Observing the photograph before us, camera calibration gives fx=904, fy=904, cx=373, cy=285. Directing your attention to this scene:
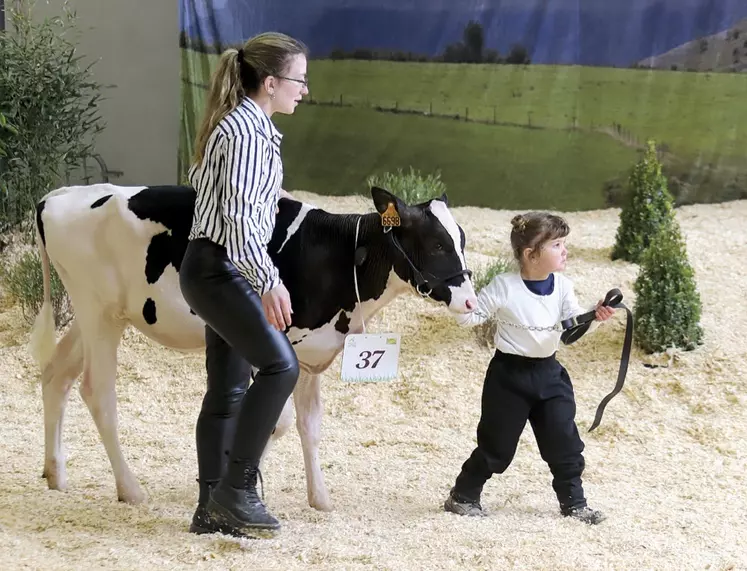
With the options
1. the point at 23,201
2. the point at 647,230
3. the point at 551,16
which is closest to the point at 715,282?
the point at 647,230

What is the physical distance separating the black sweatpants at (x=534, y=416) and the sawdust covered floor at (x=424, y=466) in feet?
0.65

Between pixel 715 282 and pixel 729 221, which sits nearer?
pixel 715 282

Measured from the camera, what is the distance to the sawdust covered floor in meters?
2.96

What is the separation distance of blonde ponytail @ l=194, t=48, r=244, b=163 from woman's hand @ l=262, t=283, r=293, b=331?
554 mm

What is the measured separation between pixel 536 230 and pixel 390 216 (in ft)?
1.77

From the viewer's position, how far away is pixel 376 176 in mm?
8766

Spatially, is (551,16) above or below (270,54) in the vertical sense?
above

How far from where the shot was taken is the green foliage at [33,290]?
6.16 m

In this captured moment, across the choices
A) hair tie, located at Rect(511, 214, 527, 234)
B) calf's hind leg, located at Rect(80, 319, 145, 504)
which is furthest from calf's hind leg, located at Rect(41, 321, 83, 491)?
hair tie, located at Rect(511, 214, 527, 234)

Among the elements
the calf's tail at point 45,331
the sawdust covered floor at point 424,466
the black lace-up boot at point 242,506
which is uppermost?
the calf's tail at point 45,331

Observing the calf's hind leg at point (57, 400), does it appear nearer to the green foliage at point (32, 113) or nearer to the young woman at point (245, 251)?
the young woman at point (245, 251)

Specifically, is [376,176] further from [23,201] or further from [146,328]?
[146,328]

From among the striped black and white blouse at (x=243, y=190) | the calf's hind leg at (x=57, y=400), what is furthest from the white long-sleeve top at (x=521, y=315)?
the calf's hind leg at (x=57, y=400)

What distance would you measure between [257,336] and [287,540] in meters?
0.71
